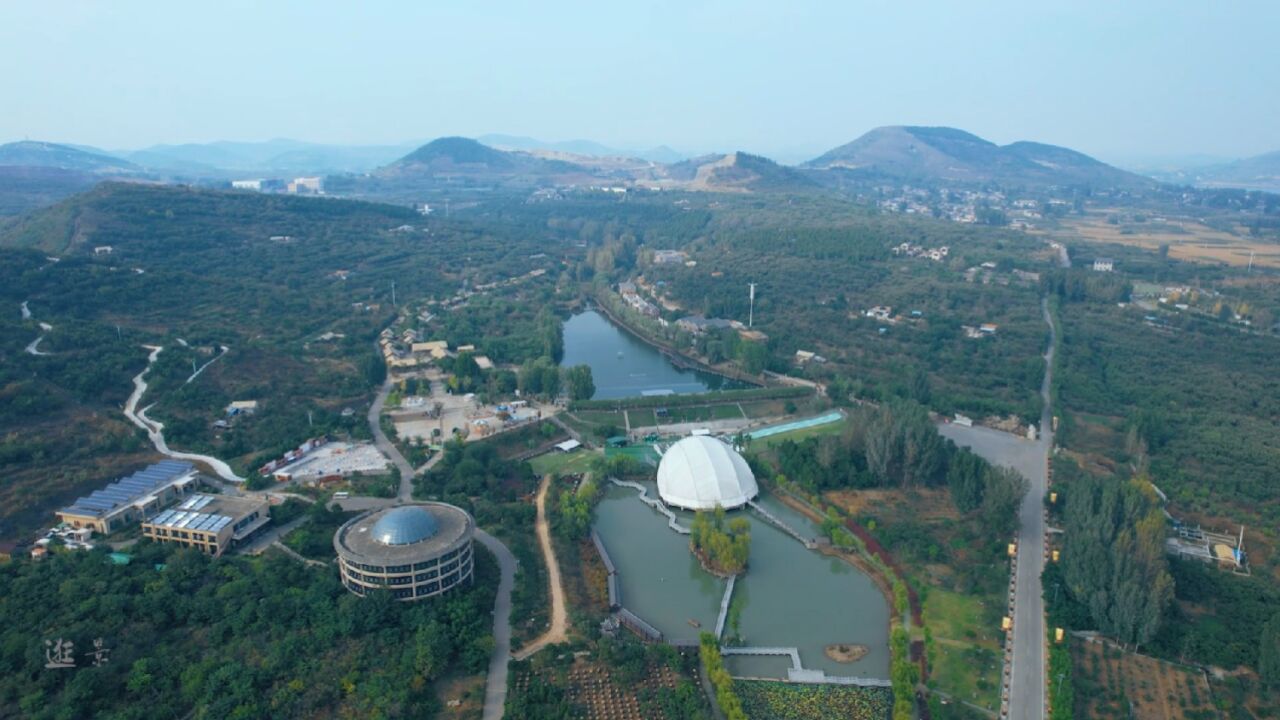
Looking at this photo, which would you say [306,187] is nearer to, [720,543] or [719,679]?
[720,543]

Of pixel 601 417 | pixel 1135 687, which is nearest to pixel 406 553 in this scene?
pixel 601 417

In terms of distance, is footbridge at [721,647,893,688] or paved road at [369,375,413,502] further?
paved road at [369,375,413,502]

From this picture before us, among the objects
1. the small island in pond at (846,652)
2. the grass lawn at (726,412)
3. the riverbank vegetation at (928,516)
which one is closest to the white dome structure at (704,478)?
the riverbank vegetation at (928,516)

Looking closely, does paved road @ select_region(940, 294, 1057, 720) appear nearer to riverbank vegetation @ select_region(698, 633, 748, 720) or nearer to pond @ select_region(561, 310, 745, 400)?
riverbank vegetation @ select_region(698, 633, 748, 720)

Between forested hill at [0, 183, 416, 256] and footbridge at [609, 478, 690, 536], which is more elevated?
forested hill at [0, 183, 416, 256]

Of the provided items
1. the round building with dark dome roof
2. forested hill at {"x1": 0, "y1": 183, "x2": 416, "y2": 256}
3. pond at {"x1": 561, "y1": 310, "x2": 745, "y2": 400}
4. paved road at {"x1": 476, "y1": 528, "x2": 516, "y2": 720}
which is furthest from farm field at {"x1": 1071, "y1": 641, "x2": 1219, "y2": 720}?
forested hill at {"x1": 0, "y1": 183, "x2": 416, "y2": 256}

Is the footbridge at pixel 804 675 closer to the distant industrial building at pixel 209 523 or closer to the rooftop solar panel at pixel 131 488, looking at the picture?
the distant industrial building at pixel 209 523
